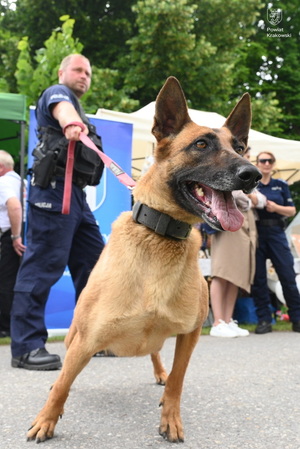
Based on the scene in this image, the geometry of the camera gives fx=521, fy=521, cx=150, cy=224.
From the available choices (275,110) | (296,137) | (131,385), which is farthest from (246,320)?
(296,137)

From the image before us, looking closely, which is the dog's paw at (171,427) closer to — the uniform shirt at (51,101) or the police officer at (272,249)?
the uniform shirt at (51,101)

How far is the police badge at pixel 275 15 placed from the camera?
17.8m

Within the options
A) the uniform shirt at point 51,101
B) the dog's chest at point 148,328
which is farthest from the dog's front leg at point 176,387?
the uniform shirt at point 51,101

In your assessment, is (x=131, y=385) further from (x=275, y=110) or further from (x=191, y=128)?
(x=275, y=110)

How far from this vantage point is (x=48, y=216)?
13.0ft

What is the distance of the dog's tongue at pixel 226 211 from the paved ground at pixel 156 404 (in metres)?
1.04

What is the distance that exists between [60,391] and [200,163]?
4.16 feet

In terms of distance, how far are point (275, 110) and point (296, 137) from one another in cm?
427

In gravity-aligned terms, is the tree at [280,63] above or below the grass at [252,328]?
above

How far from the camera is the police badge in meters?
17.8

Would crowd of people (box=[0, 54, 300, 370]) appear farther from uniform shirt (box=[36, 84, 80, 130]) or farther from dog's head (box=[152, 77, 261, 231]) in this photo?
dog's head (box=[152, 77, 261, 231])

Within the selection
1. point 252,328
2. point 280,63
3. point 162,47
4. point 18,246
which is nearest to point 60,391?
point 18,246

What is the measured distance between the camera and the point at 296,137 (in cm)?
1927

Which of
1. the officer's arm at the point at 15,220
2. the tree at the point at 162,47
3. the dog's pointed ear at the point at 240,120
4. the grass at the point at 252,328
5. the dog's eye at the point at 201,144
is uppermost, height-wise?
the tree at the point at 162,47
